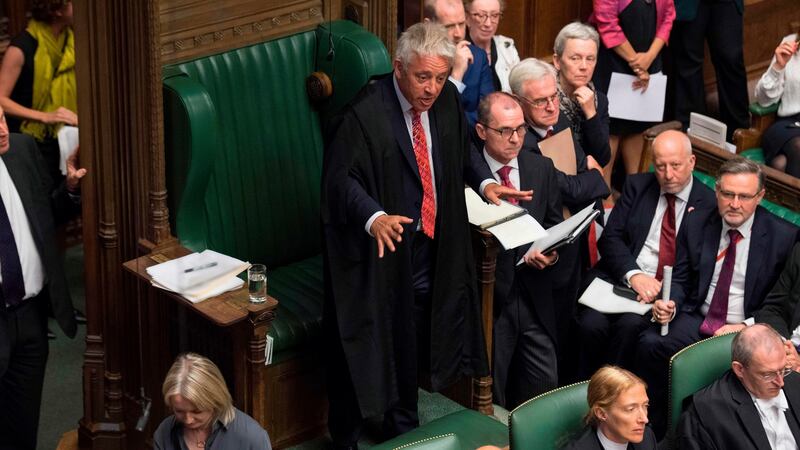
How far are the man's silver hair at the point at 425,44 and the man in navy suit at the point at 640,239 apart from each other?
131 cm

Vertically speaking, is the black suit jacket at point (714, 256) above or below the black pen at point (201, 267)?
below

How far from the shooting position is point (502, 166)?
536 cm

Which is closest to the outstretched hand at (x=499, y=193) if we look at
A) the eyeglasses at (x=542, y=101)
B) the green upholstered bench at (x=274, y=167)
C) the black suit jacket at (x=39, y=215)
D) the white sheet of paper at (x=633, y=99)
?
the green upholstered bench at (x=274, y=167)

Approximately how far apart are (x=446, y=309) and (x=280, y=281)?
659 mm

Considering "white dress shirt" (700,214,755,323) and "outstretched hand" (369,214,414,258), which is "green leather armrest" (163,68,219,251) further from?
"white dress shirt" (700,214,755,323)

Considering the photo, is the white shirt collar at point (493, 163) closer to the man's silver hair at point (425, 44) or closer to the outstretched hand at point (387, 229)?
the man's silver hair at point (425, 44)

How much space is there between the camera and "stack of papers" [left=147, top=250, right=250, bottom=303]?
4.63 metres

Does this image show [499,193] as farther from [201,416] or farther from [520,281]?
[201,416]

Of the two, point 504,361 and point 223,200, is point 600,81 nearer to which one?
point 504,361

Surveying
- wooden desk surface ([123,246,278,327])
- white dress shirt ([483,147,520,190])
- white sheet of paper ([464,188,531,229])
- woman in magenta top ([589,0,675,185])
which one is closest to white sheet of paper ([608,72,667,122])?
woman in magenta top ([589,0,675,185])

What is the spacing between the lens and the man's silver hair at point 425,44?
4.57 meters

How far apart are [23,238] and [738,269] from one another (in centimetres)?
257

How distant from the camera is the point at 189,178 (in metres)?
4.85

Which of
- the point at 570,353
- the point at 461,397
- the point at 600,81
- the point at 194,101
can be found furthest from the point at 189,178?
the point at 600,81
